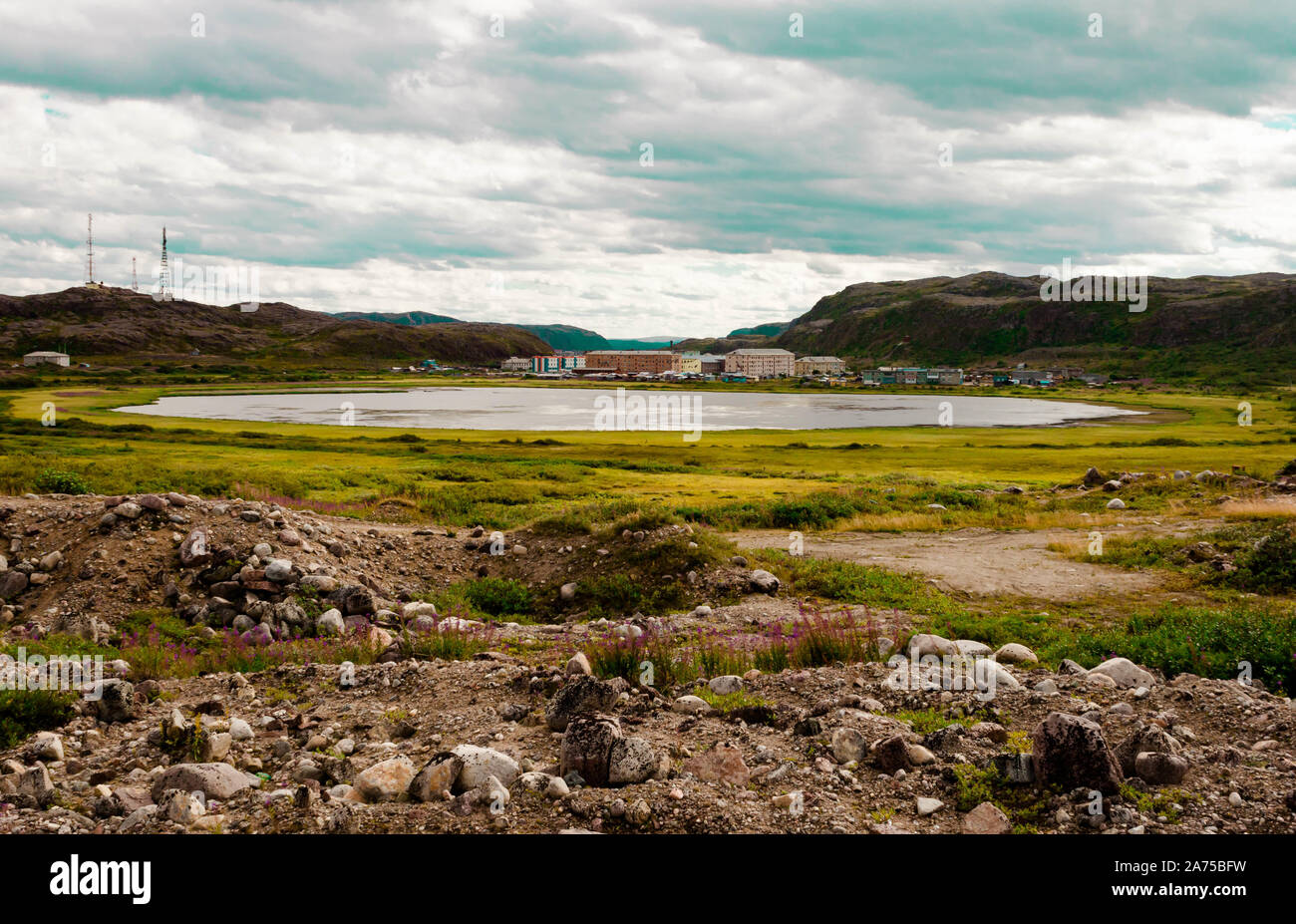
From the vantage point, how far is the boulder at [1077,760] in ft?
26.5

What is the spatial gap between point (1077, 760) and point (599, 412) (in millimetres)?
127112

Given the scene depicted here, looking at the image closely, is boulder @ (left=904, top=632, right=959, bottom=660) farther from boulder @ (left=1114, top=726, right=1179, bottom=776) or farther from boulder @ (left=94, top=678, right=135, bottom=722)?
boulder @ (left=94, top=678, right=135, bottom=722)

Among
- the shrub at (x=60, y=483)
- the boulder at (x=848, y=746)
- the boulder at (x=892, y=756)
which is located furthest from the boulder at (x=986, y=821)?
the shrub at (x=60, y=483)

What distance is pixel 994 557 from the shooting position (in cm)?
2683

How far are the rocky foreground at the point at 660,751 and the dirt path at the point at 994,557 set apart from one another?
8.98 meters

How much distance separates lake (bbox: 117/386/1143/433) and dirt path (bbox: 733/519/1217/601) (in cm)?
6898

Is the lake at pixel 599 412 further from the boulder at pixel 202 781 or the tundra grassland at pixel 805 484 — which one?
the boulder at pixel 202 781

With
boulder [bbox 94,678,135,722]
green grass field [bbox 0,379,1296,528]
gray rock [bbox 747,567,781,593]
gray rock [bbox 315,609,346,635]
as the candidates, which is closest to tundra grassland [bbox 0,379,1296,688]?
green grass field [bbox 0,379,1296,528]

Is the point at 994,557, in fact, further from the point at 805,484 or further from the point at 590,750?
the point at 805,484

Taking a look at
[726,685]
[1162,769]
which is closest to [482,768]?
[726,685]

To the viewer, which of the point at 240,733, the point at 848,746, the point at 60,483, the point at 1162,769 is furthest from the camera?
the point at 60,483

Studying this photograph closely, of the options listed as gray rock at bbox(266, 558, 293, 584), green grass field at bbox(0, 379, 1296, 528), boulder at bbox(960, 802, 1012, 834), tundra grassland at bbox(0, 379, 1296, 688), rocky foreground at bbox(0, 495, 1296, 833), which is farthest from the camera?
green grass field at bbox(0, 379, 1296, 528)

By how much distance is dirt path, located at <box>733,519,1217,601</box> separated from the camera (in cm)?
2234
